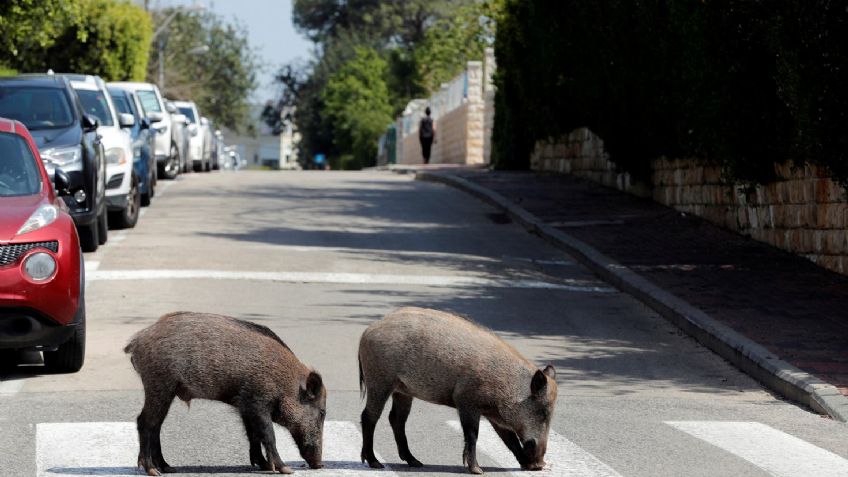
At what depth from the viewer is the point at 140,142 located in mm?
23281

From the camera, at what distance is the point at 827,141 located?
591 inches

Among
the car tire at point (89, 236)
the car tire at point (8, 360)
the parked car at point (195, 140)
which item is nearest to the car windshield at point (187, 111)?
the parked car at point (195, 140)

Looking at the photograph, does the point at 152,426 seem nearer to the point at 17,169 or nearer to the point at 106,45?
the point at 17,169

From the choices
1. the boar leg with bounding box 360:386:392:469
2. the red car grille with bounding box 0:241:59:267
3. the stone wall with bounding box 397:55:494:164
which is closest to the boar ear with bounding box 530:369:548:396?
the boar leg with bounding box 360:386:392:469

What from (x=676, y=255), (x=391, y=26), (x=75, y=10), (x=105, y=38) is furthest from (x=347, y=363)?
(x=391, y=26)

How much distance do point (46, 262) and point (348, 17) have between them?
87712 millimetres

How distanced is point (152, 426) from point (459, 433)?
2.23 meters

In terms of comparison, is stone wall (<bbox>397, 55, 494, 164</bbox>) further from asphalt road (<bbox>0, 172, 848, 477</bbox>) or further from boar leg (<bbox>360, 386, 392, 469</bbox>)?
boar leg (<bbox>360, 386, 392, 469</bbox>)

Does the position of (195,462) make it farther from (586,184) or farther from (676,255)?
(586,184)

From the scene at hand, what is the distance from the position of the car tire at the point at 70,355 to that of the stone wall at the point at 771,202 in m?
8.16

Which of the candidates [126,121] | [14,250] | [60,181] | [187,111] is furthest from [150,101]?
[14,250]

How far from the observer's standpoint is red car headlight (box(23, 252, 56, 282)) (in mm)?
10195

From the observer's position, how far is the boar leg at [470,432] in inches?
290

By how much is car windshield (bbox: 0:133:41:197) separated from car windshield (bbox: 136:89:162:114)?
19309 millimetres
